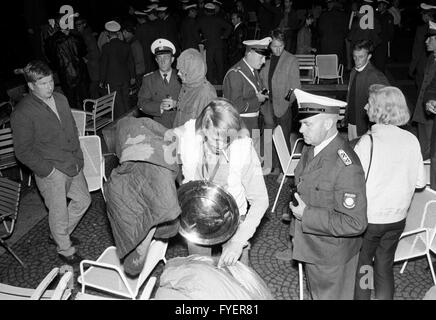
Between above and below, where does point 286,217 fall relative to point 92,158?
below

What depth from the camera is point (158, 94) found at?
524 centimetres

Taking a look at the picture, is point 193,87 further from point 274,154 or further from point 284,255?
point 274,154

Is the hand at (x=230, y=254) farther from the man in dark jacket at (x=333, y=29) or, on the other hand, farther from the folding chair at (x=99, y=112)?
the man in dark jacket at (x=333, y=29)

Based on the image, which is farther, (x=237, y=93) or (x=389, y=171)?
(x=237, y=93)

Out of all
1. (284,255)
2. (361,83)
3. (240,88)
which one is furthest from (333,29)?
(284,255)

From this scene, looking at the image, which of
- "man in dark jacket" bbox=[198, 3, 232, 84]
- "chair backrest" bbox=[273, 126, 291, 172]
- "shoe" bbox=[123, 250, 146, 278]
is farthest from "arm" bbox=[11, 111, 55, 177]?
"man in dark jacket" bbox=[198, 3, 232, 84]

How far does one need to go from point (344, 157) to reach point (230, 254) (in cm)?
96

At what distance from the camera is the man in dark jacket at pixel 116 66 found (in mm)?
8109

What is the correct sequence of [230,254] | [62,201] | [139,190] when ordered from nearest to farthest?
[139,190]
[230,254]
[62,201]

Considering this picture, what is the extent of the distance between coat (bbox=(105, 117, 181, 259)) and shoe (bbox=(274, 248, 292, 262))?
86.3 inches
